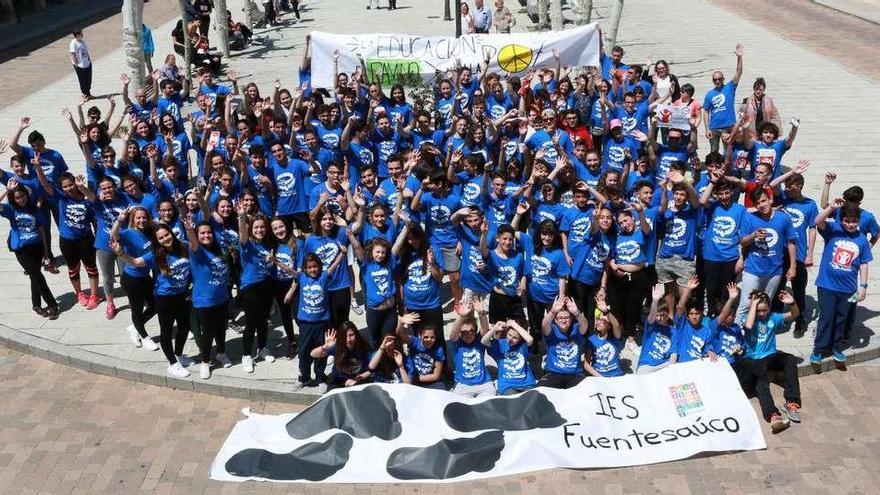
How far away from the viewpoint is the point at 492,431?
818cm

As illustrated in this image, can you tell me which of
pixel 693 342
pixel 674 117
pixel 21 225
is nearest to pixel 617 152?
pixel 674 117

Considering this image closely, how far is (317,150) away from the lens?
12000 millimetres

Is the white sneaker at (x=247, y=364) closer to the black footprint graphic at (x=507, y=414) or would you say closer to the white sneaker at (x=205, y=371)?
the white sneaker at (x=205, y=371)

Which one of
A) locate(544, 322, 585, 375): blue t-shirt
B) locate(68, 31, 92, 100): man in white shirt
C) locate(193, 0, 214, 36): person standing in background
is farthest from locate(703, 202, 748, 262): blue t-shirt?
locate(193, 0, 214, 36): person standing in background

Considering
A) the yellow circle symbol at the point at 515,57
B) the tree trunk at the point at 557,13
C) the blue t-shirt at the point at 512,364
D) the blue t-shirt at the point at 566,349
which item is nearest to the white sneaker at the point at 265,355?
the blue t-shirt at the point at 512,364

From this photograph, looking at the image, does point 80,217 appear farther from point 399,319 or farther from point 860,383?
point 860,383

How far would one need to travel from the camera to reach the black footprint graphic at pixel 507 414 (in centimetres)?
825

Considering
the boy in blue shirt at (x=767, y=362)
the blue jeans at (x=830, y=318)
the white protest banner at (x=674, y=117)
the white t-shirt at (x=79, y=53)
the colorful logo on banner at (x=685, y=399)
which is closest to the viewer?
the colorful logo on banner at (x=685, y=399)

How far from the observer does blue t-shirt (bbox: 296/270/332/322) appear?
8.99 meters

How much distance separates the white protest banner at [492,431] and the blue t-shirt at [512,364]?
0.64 ft

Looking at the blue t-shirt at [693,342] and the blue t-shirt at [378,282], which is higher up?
the blue t-shirt at [378,282]

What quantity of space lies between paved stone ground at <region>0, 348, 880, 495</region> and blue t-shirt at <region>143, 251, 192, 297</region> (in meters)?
1.10

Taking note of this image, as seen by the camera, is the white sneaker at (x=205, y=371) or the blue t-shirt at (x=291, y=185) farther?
the blue t-shirt at (x=291, y=185)

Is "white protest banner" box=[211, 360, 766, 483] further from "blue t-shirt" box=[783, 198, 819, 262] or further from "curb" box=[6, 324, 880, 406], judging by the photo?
"blue t-shirt" box=[783, 198, 819, 262]
